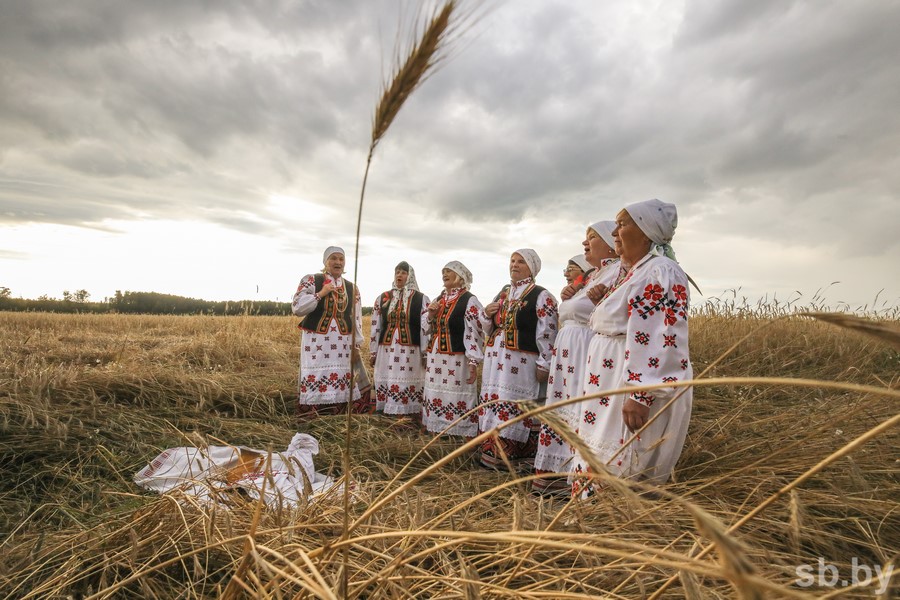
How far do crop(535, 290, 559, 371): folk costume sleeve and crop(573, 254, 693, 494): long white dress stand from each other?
2.09 metres

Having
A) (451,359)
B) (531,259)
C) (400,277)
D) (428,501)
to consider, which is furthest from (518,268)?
(428,501)

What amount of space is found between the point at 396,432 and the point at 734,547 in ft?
16.5

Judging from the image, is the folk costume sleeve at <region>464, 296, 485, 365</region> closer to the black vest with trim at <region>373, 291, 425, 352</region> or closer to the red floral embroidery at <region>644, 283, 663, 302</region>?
the black vest with trim at <region>373, 291, 425, 352</region>

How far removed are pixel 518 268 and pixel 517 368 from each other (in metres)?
1.00

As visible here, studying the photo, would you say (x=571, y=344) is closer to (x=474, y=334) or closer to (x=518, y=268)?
(x=518, y=268)

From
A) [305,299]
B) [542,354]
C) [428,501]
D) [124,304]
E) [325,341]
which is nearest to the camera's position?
[428,501]

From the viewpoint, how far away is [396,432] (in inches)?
203

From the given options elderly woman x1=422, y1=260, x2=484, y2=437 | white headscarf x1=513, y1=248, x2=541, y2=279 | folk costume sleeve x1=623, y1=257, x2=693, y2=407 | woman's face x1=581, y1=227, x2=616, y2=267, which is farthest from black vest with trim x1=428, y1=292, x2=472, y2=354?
folk costume sleeve x1=623, y1=257, x2=693, y2=407

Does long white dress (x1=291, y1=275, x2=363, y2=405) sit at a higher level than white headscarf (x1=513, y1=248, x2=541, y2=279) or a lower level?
lower

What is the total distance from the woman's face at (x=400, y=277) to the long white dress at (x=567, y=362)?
268 centimetres

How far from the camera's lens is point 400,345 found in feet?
19.9

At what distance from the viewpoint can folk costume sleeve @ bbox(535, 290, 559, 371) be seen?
452 centimetres

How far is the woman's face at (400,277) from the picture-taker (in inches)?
247

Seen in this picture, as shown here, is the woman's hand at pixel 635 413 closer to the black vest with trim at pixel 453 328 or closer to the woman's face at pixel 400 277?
the black vest with trim at pixel 453 328
